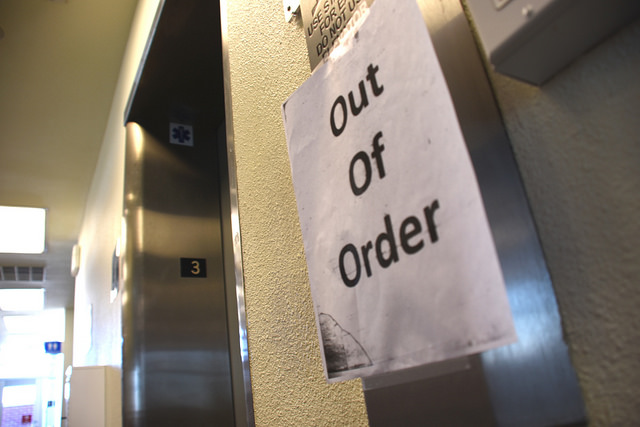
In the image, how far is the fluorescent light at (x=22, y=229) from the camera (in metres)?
3.87

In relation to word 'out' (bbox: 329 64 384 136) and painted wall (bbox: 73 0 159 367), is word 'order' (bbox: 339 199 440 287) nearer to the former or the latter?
word 'out' (bbox: 329 64 384 136)

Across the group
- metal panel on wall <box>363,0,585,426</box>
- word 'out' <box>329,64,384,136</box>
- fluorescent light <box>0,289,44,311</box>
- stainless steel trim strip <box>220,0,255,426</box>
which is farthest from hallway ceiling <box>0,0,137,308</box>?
fluorescent light <box>0,289,44,311</box>

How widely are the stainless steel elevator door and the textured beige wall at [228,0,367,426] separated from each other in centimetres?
119

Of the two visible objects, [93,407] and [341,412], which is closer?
[341,412]

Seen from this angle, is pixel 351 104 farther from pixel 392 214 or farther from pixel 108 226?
pixel 108 226

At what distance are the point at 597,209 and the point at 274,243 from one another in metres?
0.46

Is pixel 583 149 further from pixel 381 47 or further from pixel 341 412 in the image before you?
pixel 341 412

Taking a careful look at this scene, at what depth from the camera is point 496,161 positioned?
0.30 metres

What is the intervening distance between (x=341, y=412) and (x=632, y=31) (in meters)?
0.41

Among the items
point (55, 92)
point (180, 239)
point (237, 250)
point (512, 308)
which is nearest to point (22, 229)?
point (55, 92)

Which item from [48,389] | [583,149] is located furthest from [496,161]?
[48,389]

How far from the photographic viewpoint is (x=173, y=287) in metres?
1.85

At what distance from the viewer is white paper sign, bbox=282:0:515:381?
28 centimetres

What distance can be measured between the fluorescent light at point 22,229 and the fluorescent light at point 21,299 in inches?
95.5
